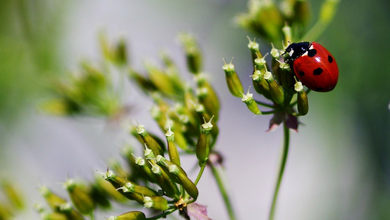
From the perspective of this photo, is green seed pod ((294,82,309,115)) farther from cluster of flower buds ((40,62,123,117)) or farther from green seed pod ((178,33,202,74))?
cluster of flower buds ((40,62,123,117))

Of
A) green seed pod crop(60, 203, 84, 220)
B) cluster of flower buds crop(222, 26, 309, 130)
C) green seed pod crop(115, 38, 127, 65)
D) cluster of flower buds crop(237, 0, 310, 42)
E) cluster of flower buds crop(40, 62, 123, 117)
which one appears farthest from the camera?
green seed pod crop(115, 38, 127, 65)

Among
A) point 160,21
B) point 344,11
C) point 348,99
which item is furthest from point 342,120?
point 160,21

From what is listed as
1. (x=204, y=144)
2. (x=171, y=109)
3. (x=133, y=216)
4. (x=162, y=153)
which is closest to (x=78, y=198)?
(x=133, y=216)

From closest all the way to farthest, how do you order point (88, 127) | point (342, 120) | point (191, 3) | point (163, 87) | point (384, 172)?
1. point (163, 87)
2. point (384, 172)
3. point (88, 127)
4. point (342, 120)
5. point (191, 3)

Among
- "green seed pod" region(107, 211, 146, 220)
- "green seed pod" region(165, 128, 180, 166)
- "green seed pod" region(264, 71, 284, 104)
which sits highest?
"green seed pod" region(264, 71, 284, 104)

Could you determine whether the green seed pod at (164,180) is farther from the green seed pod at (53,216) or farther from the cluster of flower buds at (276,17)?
the cluster of flower buds at (276,17)

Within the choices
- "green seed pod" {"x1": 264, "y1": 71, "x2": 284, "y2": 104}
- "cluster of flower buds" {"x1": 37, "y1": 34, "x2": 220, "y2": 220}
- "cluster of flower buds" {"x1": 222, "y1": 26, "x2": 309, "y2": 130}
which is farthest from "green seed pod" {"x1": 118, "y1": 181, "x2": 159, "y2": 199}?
"green seed pod" {"x1": 264, "y1": 71, "x2": 284, "y2": 104}

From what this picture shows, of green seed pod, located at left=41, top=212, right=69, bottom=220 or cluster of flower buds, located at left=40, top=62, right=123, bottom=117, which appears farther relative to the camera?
cluster of flower buds, located at left=40, top=62, right=123, bottom=117

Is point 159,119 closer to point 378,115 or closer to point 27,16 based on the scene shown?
point 378,115
